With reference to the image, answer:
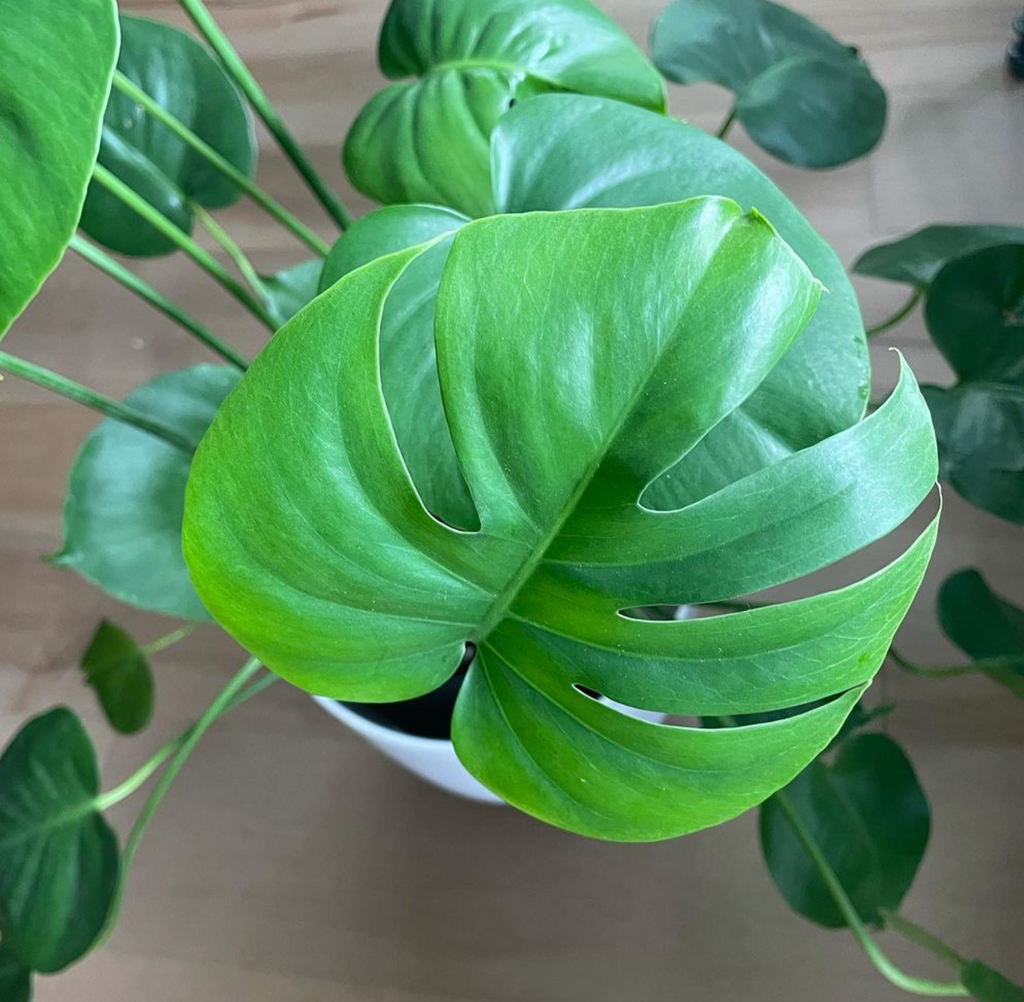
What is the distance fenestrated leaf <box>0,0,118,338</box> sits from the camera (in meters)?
0.23

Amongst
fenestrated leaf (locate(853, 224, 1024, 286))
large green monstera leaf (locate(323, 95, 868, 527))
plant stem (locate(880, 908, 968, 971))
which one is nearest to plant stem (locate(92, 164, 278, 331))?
large green monstera leaf (locate(323, 95, 868, 527))

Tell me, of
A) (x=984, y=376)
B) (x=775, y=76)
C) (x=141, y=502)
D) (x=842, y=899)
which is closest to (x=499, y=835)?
(x=842, y=899)

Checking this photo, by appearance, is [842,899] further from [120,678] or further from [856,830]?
[120,678]

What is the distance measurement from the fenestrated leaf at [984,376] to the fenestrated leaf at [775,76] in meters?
0.19

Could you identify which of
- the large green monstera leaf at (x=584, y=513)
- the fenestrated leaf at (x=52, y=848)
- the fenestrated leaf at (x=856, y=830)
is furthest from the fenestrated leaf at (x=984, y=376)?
Answer: the fenestrated leaf at (x=52, y=848)

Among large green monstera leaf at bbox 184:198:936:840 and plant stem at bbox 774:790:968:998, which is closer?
large green monstera leaf at bbox 184:198:936:840

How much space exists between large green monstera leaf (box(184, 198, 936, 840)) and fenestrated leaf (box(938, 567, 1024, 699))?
0.38 meters

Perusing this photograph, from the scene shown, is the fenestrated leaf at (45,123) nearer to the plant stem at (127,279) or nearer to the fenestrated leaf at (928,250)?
the plant stem at (127,279)

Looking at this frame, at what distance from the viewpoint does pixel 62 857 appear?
57 centimetres

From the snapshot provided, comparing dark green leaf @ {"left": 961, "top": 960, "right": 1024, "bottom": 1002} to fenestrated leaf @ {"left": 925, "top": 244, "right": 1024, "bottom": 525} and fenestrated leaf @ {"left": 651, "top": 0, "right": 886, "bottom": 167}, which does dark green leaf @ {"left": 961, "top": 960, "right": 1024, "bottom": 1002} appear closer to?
fenestrated leaf @ {"left": 925, "top": 244, "right": 1024, "bottom": 525}

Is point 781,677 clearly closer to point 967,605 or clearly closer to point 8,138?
point 8,138

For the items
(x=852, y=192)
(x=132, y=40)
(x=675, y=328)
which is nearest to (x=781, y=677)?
(x=675, y=328)

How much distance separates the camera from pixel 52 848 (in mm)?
570

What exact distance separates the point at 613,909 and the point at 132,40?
2.35 ft
